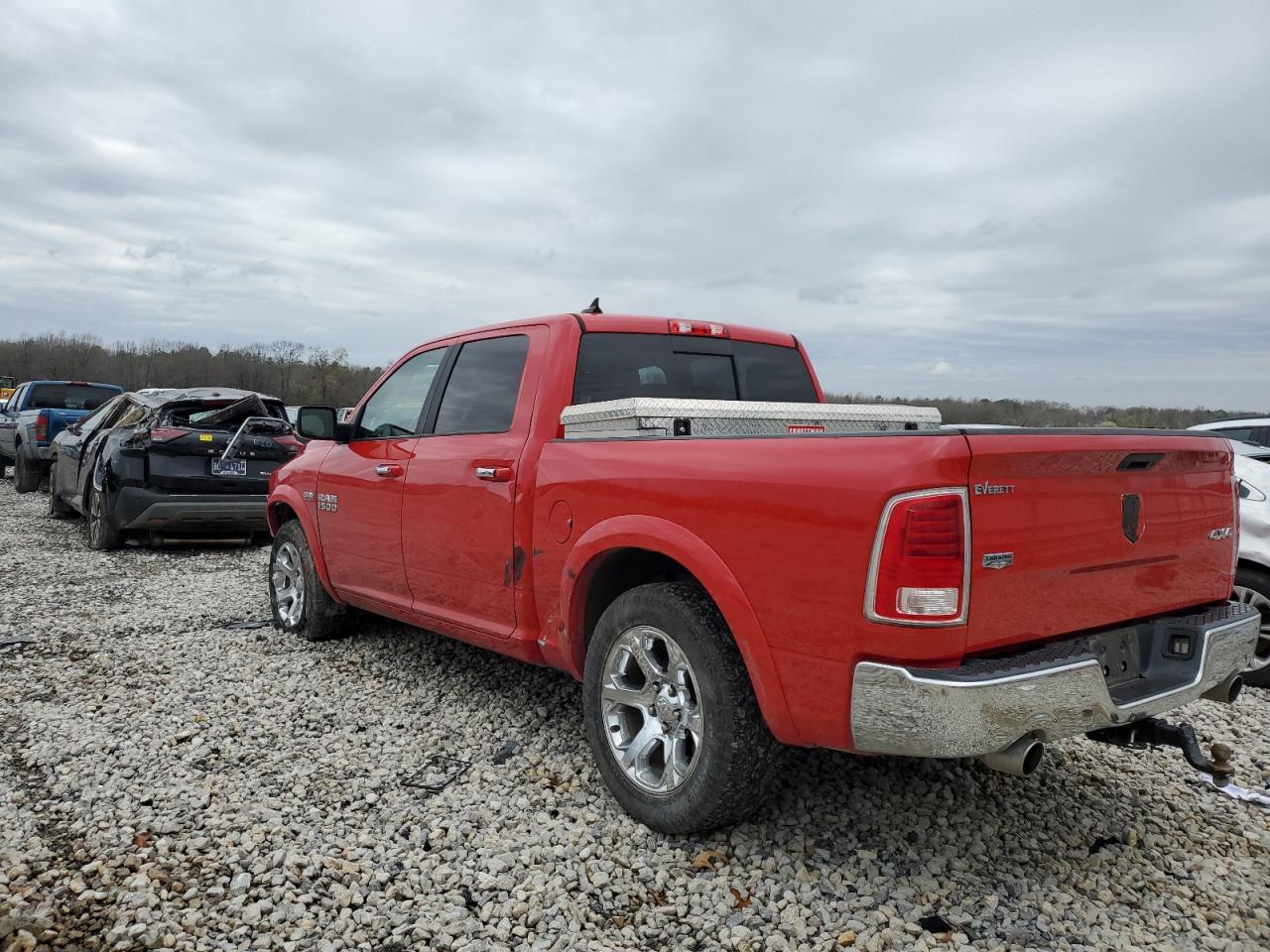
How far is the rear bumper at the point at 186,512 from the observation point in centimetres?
846

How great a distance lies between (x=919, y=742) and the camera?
7.68ft

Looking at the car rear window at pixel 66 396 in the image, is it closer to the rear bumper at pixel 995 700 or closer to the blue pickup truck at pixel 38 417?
the blue pickup truck at pixel 38 417

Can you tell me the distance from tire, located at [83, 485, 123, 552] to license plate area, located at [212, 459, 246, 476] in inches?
43.5

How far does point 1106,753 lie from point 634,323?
2890 millimetres

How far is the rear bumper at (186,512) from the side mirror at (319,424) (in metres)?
4.37

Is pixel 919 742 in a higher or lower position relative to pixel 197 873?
higher

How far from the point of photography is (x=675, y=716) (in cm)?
303

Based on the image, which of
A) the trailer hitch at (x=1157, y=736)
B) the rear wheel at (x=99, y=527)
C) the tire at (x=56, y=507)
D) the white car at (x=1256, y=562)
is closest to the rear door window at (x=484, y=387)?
the trailer hitch at (x=1157, y=736)

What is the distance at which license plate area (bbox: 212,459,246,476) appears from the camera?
28.6 ft

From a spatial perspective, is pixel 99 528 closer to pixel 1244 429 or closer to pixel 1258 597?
pixel 1258 597

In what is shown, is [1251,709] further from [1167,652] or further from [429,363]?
[429,363]

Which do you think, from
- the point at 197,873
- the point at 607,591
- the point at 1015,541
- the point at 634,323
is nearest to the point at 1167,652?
the point at 1015,541

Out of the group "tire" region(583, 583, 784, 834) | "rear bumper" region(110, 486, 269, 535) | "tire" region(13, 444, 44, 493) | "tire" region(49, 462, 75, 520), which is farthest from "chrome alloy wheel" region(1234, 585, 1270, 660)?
"tire" region(13, 444, 44, 493)

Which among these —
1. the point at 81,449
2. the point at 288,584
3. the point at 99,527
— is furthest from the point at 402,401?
the point at 81,449
